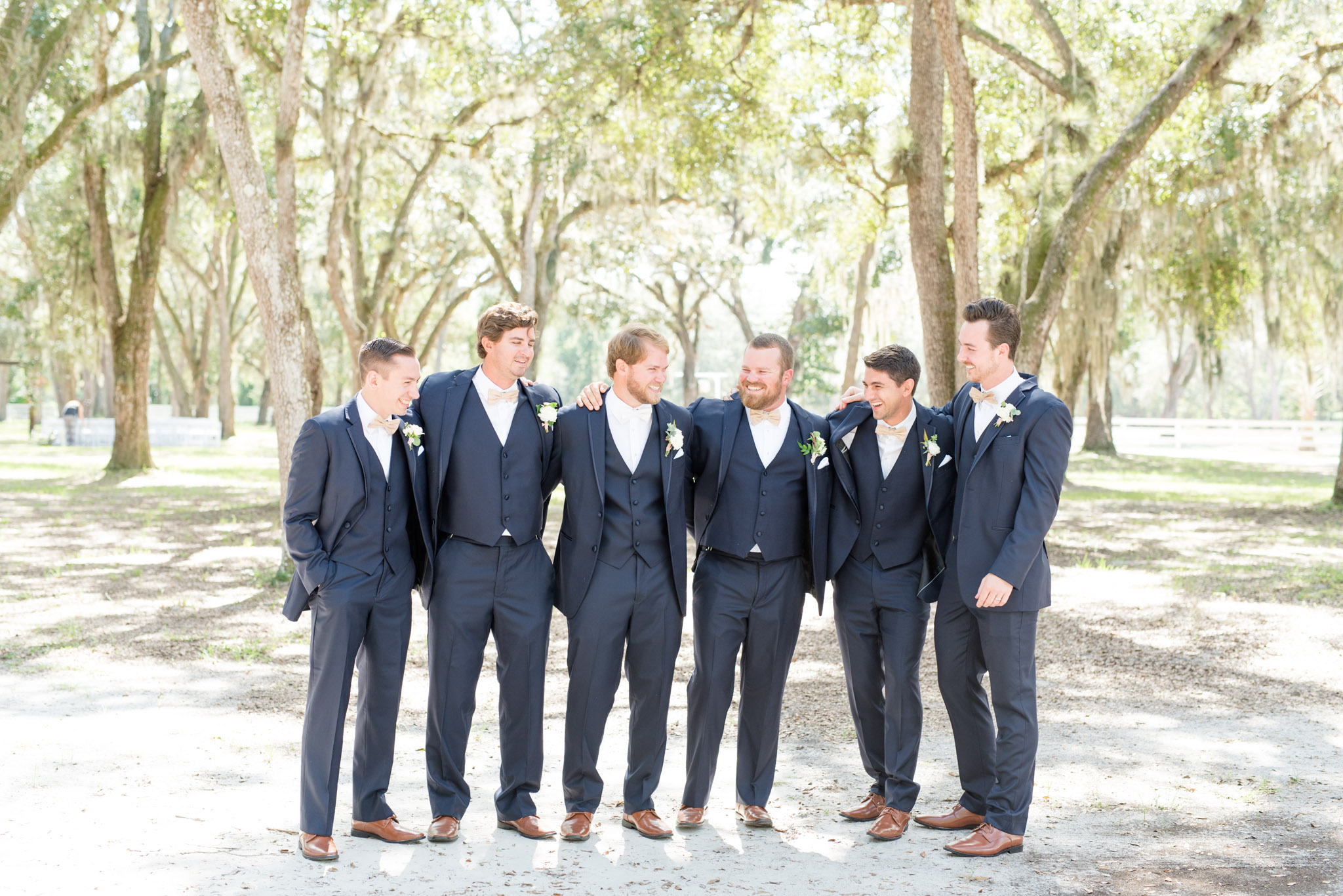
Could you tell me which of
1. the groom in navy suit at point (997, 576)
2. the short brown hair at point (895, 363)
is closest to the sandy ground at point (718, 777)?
the groom in navy suit at point (997, 576)

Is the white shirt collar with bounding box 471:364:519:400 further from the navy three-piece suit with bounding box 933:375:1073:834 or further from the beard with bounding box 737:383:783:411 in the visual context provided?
the navy three-piece suit with bounding box 933:375:1073:834

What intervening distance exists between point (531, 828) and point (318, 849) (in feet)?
2.39

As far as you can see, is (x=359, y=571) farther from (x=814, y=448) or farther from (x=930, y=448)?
(x=930, y=448)

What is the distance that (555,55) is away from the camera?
12320 mm

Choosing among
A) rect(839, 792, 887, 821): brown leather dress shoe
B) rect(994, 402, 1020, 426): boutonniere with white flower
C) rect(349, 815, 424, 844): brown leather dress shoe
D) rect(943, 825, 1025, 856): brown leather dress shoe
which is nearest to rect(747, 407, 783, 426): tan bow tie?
rect(994, 402, 1020, 426): boutonniere with white flower

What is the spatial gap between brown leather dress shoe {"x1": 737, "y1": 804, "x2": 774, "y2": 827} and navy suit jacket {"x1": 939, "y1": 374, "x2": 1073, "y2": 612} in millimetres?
1094

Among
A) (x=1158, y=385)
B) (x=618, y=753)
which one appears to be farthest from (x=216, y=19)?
(x=1158, y=385)

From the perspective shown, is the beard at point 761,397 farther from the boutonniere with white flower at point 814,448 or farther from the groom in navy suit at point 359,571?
the groom in navy suit at point 359,571

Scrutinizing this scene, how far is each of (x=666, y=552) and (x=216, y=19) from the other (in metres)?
7.13

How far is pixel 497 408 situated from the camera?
4254 mm

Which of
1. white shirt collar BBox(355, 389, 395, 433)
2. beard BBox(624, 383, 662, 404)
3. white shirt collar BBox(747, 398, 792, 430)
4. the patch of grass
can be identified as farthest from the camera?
the patch of grass

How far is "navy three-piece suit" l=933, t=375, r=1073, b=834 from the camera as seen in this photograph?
405 cm

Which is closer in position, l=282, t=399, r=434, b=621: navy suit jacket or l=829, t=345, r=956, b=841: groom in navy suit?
l=282, t=399, r=434, b=621: navy suit jacket

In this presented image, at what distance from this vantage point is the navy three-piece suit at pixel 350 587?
153 inches
